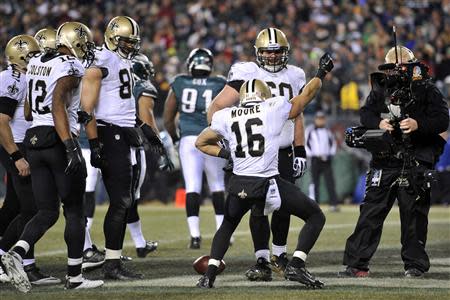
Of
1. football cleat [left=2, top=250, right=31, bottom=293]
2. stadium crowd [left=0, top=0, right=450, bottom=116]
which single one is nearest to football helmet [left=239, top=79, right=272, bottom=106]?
football cleat [left=2, top=250, right=31, bottom=293]

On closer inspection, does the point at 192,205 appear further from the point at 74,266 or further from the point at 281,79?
the point at 74,266

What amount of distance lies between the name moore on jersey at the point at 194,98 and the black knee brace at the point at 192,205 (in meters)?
0.66

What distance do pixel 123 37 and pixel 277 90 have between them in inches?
51.2

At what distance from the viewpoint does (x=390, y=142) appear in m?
8.39

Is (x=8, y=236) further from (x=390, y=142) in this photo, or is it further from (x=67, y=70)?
(x=390, y=142)

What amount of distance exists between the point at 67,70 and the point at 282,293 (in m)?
2.19

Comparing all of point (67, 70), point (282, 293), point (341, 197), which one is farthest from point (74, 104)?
point (341, 197)

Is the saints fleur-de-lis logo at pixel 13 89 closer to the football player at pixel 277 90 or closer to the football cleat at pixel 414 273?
the football player at pixel 277 90

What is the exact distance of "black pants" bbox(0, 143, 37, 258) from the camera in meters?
8.47

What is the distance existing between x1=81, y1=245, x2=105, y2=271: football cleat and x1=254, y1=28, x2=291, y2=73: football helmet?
2237 mm

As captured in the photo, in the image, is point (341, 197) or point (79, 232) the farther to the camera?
point (341, 197)

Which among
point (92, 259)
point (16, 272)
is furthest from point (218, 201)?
point (16, 272)

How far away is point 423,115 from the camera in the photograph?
28.0 ft

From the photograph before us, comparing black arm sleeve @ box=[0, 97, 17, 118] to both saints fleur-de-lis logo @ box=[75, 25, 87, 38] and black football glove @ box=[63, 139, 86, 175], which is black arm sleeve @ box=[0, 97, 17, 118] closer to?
saints fleur-de-lis logo @ box=[75, 25, 87, 38]
